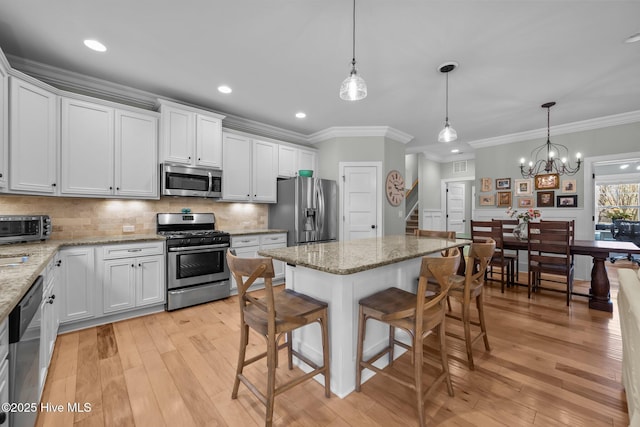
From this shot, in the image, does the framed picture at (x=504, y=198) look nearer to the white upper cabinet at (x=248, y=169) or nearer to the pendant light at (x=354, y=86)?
the white upper cabinet at (x=248, y=169)

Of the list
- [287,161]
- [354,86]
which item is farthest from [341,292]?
[287,161]

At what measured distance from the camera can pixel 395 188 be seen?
17.1ft

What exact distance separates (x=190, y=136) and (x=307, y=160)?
212 cm

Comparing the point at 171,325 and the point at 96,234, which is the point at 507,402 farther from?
the point at 96,234

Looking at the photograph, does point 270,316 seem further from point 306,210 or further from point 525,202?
point 525,202

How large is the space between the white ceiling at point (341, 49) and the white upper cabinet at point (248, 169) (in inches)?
23.8

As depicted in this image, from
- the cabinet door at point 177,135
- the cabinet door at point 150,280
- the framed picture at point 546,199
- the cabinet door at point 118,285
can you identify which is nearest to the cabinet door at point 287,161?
the cabinet door at point 177,135

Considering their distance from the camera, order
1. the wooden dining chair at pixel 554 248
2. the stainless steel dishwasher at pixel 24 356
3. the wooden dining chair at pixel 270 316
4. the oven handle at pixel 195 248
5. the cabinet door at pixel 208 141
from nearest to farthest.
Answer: the stainless steel dishwasher at pixel 24 356 → the wooden dining chair at pixel 270 316 → the oven handle at pixel 195 248 → the wooden dining chair at pixel 554 248 → the cabinet door at pixel 208 141

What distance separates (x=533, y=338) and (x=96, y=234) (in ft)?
15.6

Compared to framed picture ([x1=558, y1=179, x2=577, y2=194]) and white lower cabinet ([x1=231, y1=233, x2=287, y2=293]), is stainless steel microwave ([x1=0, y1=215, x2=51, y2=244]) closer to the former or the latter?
white lower cabinet ([x1=231, y1=233, x2=287, y2=293])

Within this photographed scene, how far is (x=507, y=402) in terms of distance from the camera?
5.56ft

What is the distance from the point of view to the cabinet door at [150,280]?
119 inches

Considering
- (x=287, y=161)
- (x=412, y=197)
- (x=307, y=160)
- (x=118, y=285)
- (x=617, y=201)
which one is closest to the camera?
(x=118, y=285)

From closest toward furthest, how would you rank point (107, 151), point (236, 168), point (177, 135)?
point (107, 151), point (177, 135), point (236, 168)
